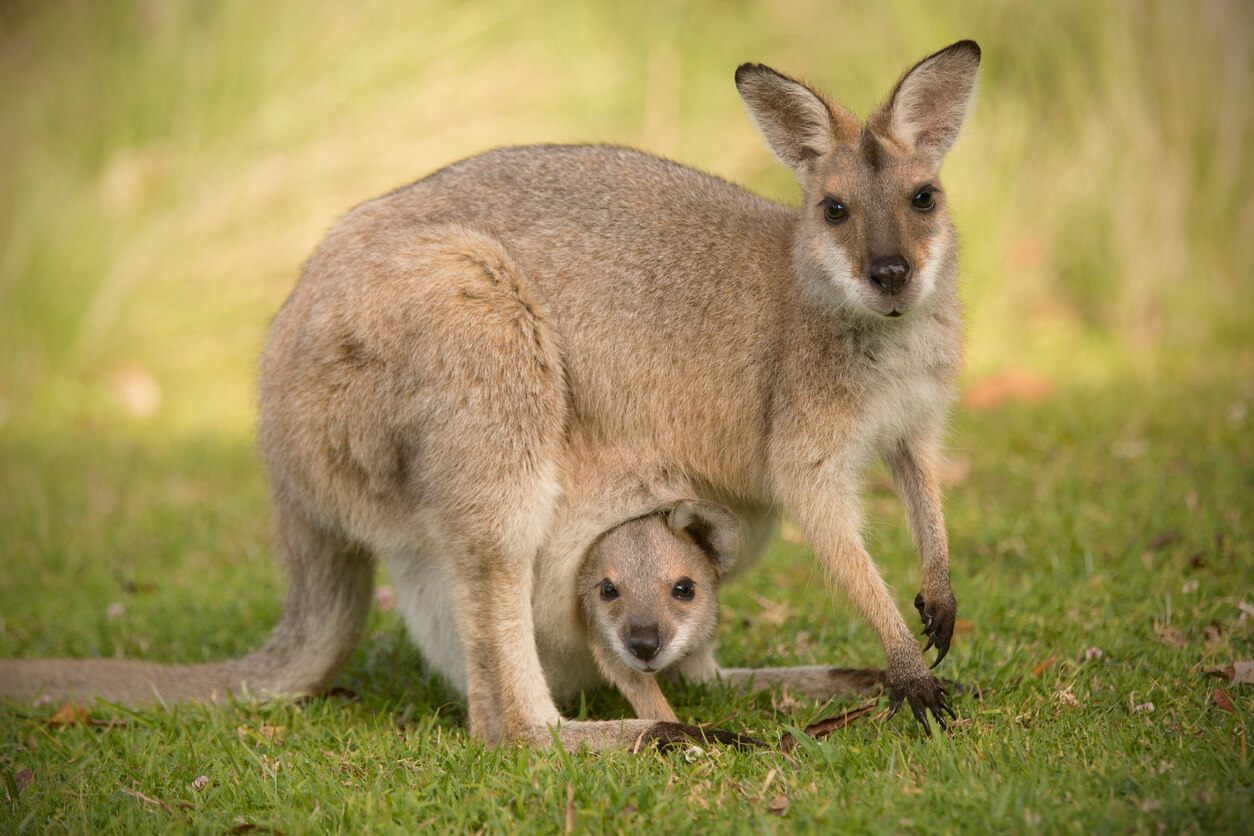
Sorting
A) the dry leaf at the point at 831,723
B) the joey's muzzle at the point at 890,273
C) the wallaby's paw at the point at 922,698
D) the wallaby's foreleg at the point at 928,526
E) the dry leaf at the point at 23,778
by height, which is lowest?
the dry leaf at the point at 23,778

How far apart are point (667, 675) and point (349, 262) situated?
1.81 m

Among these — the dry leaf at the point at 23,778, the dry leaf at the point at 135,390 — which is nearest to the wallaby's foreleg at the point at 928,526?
the dry leaf at the point at 23,778

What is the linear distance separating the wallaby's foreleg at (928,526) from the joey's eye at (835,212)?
821 millimetres

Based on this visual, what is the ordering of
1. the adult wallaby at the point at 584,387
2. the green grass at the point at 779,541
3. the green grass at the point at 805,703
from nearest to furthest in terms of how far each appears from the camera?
the green grass at the point at 805,703, the green grass at the point at 779,541, the adult wallaby at the point at 584,387

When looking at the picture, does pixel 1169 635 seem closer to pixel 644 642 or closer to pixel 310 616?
pixel 644 642

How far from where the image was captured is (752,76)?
11.9 ft

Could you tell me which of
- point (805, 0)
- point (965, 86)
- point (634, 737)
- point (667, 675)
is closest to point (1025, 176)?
point (805, 0)

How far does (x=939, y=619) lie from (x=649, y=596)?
2.99 ft

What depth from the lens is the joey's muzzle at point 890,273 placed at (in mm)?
3213

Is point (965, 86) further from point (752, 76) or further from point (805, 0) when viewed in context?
point (805, 0)

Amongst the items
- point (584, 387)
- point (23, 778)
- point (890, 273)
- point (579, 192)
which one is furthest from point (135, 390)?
point (890, 273)

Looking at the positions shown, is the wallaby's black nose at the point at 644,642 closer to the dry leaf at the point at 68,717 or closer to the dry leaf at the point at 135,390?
the dry leaf at the point at 68,717

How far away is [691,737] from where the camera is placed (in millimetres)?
3365

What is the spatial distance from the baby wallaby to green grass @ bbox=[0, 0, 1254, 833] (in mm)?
305
